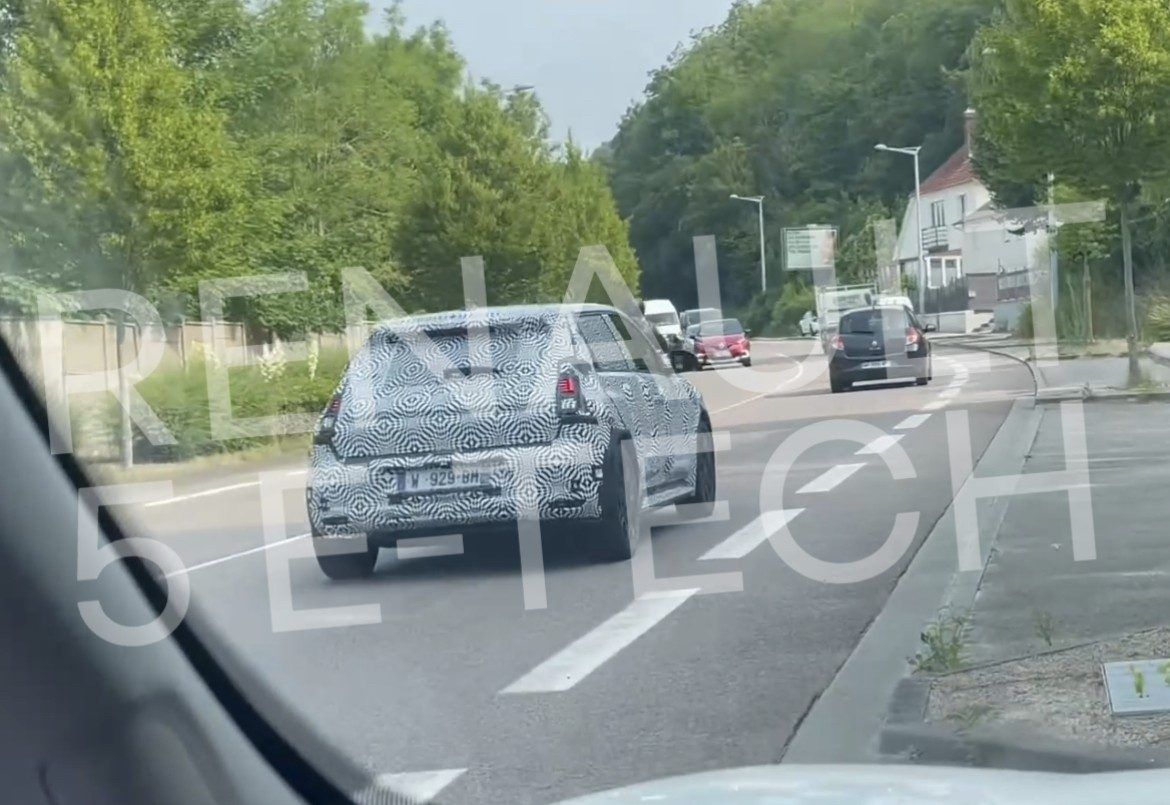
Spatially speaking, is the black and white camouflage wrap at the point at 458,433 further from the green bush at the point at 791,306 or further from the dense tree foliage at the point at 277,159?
the green bush at the point at 791,306

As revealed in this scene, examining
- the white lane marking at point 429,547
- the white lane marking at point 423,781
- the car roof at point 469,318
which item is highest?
the car roof at point 469,318

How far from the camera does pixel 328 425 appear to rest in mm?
9859

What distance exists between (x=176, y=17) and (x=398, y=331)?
18.9 metres

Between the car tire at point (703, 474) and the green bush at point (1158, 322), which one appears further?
the green bush at point (1158, 322)

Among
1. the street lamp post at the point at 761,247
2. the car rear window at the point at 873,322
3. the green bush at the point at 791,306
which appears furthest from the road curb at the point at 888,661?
the green bush at the point at 791,306

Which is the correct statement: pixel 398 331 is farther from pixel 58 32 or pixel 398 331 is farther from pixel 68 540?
pixel 58 32

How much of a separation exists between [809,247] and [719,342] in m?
28.8

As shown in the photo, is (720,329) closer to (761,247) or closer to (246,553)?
(761,247)

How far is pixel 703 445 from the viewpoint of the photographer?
1217 centimetres

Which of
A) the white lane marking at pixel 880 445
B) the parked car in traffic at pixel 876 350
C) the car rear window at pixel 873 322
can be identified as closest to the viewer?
the white lane marking at pixel 880 445

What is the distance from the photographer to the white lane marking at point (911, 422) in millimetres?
19906

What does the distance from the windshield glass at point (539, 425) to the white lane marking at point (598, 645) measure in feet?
0.12

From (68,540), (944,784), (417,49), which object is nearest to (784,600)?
(944,784)

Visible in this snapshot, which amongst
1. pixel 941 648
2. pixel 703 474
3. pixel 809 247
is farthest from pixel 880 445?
pixel 809 247
